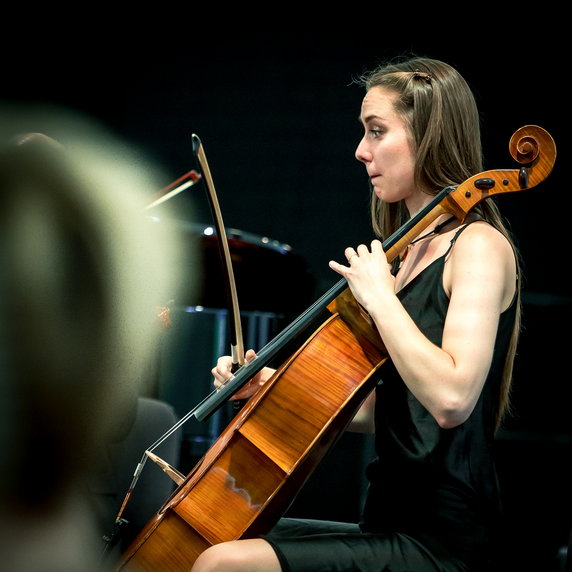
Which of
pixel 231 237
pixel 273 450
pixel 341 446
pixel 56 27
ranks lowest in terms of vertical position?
pixel 341 446

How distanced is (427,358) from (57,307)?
52 cm

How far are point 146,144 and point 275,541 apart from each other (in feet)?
6.40

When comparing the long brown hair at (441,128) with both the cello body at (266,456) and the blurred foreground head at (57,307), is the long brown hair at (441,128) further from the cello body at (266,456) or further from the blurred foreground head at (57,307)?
the blurred foreground head at (57,307)

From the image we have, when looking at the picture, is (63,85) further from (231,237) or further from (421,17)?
(421,17)

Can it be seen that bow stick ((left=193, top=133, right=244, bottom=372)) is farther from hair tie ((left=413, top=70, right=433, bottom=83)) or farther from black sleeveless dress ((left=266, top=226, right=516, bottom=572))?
hair tie ((left=413, top=70, right=433, bottom=83))

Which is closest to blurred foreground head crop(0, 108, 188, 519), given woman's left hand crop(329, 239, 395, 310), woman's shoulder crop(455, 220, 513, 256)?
woman's left hand crop(329, 239, 395, 310)

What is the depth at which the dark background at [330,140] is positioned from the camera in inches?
104

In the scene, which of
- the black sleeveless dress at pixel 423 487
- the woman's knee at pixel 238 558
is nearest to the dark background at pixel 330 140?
the black sleeveless dress at pixel 423 487

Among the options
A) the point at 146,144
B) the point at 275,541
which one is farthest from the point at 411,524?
the point at 146,144

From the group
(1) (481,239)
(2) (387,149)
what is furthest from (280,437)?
(2) (387,149)

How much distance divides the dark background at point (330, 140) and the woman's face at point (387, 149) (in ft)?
3.72

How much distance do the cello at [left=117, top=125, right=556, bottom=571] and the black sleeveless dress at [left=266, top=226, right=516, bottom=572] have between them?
2.9 inches

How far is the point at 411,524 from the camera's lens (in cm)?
116

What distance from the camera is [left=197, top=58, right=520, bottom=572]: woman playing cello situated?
106cm
